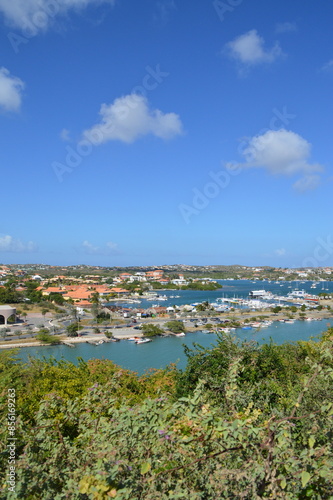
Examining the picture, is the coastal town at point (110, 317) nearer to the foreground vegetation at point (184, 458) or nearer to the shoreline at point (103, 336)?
the shoreline at point (103, 336)

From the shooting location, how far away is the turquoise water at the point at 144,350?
52.3 feet

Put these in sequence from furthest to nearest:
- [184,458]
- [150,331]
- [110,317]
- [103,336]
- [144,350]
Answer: [110,317] < [150,331] < [103,336] < [144,350] < [184,458]

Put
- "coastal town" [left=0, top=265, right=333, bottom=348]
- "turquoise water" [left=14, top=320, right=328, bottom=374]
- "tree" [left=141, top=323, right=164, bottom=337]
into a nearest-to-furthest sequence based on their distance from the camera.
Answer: "turquoise water" [left=14, top=320, right=328, bottom=374], "coastal town" [left=0, top=265, right=333, bottom=348], "tree" [left=141, top=323, right=164, bottom=337]

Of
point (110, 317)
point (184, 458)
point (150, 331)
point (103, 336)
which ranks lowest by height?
point (103, 336)

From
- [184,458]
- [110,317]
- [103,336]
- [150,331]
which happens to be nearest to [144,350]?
[150,331]

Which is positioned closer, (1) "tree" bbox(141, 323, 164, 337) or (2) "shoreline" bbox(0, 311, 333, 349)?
(2) "shoreline" bbox(0, 311, 333, 349)

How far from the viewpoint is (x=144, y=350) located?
1855 cm

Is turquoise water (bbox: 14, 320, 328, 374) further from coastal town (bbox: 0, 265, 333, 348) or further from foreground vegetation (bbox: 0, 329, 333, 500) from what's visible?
foreground vegetation (bbox: 0, 329, 333, 500)

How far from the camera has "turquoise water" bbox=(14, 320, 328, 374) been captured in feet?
52.3

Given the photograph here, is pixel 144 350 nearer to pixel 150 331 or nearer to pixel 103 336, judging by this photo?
pixel 150 331

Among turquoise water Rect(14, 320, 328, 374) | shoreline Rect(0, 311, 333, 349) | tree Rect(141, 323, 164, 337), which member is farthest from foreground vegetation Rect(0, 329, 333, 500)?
tree Rect(141, 323, 164, 337)

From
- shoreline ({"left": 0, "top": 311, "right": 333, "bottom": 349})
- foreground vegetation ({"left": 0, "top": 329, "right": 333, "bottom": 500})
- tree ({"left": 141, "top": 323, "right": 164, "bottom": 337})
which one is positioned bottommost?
shoreline ({"left": 0, "top": 311, "right": 333, "bottom": 349})

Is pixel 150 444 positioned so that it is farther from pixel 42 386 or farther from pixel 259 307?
pixel 259 307

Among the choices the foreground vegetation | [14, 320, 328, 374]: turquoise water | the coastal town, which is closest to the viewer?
the foreground vegetation
